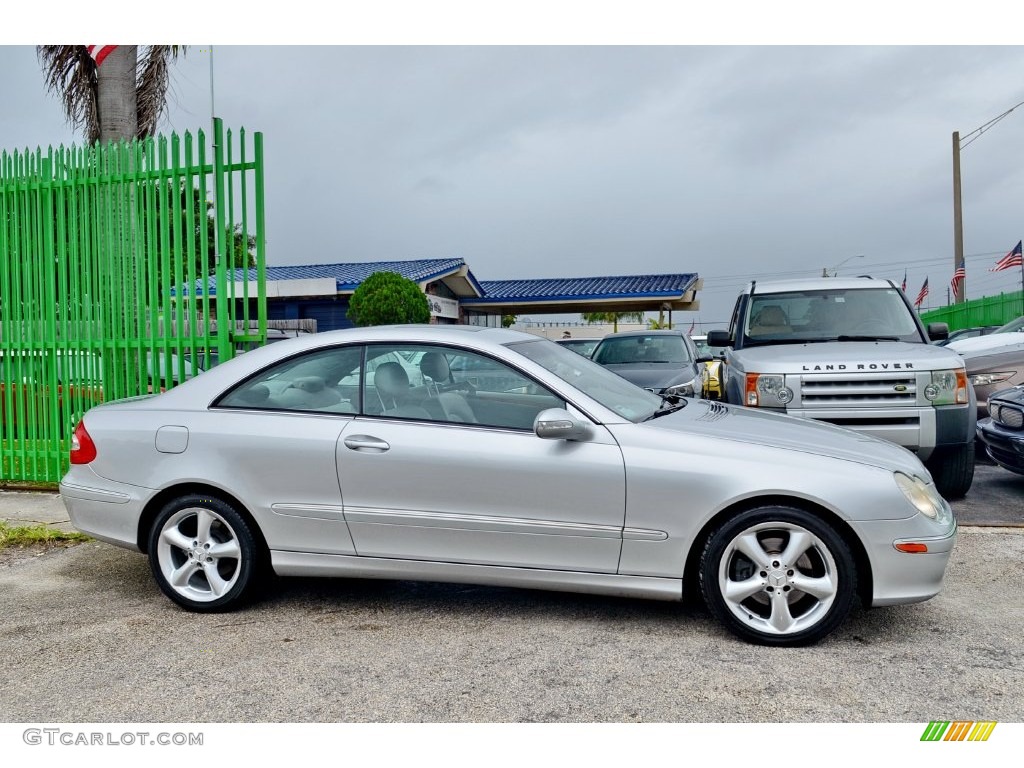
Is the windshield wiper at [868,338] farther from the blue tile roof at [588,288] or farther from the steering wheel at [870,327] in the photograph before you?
the blue tile roof at [588,288]

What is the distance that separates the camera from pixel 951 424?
6656mm

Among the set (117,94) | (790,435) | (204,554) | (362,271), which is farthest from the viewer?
(362,271)

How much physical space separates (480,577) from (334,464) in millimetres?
889

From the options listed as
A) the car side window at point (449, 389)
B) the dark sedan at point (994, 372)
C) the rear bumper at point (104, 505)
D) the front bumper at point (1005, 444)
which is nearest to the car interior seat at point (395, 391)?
the car side window at point (449, 389)

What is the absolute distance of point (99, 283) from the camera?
7.59 metres

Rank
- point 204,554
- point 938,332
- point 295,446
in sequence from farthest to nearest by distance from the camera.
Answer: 1. point 938,332
2. point 204,554
3. point 295,446

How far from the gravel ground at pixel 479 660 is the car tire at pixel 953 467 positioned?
2.08 metres

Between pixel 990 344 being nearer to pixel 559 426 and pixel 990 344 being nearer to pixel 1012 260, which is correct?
pixel 559 426

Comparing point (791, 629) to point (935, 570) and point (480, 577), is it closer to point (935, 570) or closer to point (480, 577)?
point (935, 570)

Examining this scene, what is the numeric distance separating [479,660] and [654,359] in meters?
9.63

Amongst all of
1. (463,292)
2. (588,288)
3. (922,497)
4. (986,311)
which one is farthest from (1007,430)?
(463,292)

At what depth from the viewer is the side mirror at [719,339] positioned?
8203 millimetres

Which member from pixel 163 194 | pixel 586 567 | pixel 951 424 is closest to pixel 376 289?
pixel 163 194

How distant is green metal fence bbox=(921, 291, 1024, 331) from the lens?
2367 centimetres
